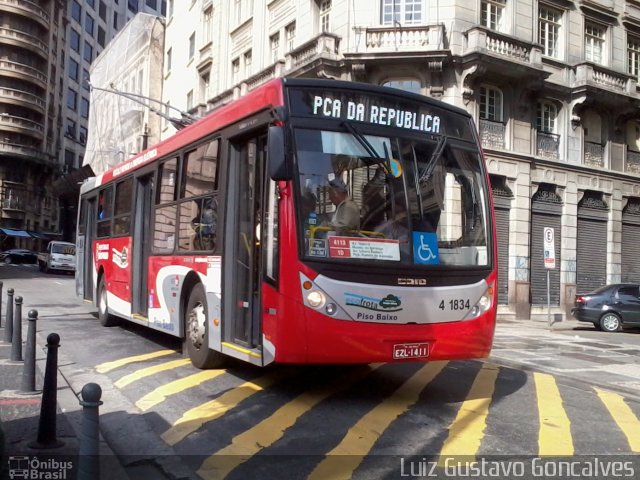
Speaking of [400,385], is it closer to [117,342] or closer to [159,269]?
[159,269]

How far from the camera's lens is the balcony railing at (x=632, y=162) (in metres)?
25.2

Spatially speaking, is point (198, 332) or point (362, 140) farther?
point (198, 332)

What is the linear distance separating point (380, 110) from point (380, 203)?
1.00m

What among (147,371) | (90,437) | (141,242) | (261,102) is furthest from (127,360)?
(90,437)

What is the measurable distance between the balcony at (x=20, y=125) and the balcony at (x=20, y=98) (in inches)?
56.1

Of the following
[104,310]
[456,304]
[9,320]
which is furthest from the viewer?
[104,310]

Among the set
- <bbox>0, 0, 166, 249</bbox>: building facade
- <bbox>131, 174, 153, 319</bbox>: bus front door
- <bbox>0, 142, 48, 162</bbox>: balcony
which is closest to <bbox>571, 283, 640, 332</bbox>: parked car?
<bbox>131, 174, 153, 319</bbox>: bus front door

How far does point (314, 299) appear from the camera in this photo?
220 inches

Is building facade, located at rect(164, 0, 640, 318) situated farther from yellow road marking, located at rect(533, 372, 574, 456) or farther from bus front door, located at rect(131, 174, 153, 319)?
yellow road marking, located at rect(533, 372, 574, 456)

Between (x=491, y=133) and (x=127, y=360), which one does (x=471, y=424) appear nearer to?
(x=127, y=360)

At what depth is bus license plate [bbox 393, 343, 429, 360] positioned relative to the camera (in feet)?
19.3

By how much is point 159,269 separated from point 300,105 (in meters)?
4.03

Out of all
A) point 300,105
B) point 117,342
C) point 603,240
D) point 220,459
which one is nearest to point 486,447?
point 220,459

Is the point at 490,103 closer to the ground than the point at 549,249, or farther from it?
farther from it
